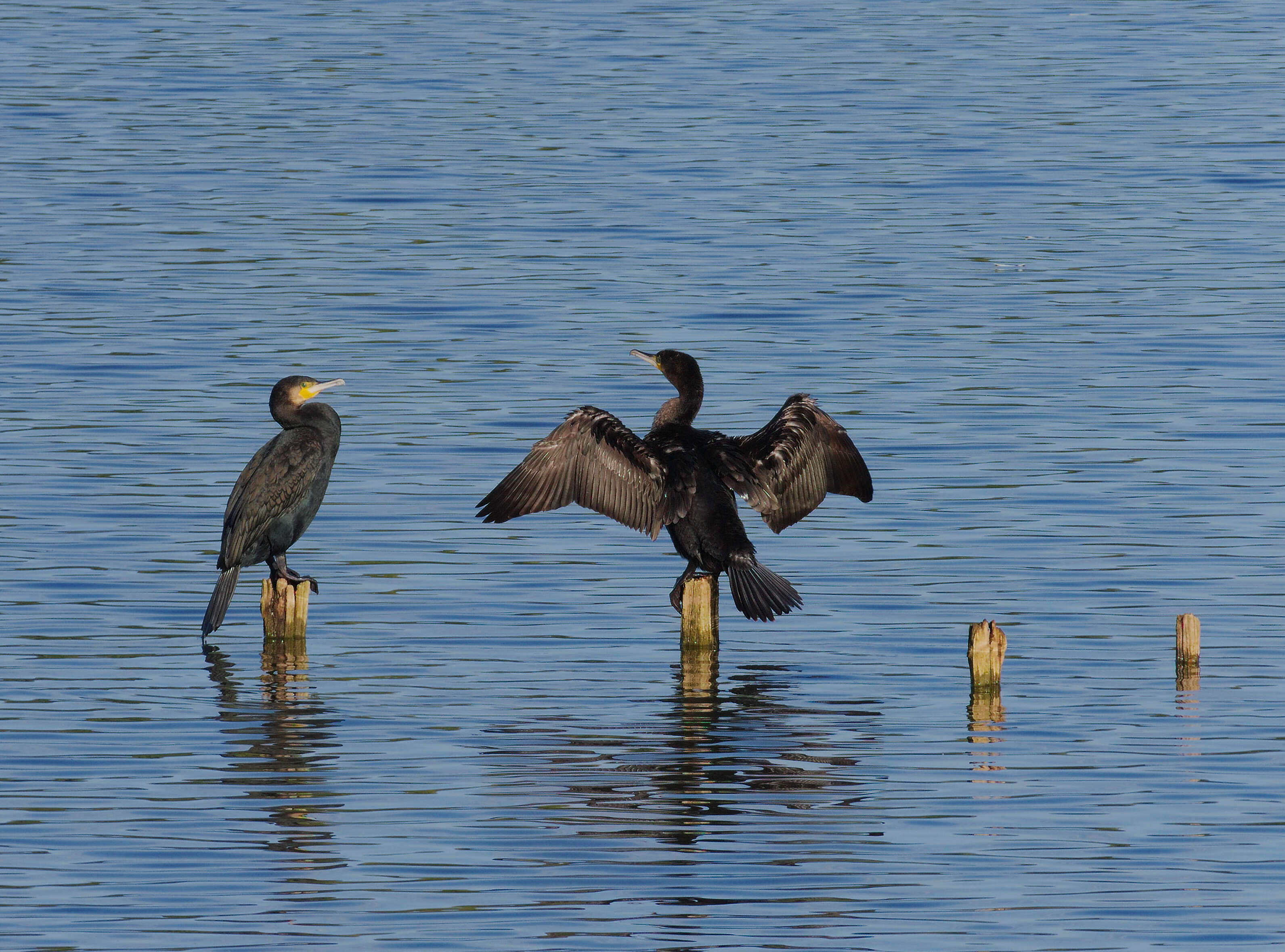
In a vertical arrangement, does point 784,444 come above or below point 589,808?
above

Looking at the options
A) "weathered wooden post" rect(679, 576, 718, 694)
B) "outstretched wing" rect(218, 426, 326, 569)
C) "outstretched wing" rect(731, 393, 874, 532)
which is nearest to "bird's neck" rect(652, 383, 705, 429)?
"outstretched wing" rect(731, 393, 874, 532)

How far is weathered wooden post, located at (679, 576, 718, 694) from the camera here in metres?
11.9

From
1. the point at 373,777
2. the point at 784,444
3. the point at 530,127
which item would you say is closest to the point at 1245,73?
the point at 530,127

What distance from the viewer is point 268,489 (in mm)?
11906

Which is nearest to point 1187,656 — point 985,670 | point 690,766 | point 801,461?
point 985,670

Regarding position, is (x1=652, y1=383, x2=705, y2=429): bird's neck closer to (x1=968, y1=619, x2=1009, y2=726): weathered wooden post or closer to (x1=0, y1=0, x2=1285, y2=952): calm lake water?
(x1=0, y1=0, x2=1285, y2=952): calm lake water

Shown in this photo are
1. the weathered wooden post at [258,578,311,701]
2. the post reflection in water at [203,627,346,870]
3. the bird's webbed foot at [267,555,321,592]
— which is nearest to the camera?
the post reflection in water at [203,627,346,870]

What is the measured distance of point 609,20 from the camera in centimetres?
4838

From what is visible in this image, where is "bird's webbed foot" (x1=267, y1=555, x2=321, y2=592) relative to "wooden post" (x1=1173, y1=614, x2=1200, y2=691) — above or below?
above

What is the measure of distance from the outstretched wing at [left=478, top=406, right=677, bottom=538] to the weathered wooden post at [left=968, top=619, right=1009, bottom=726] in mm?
1688

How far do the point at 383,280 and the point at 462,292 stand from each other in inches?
39.8

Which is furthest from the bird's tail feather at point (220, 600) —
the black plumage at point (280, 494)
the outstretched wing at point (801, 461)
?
the outstretched wing at point (801, 461)

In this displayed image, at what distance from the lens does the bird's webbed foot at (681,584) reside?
476 inches

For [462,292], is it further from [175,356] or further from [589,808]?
[589,808]
